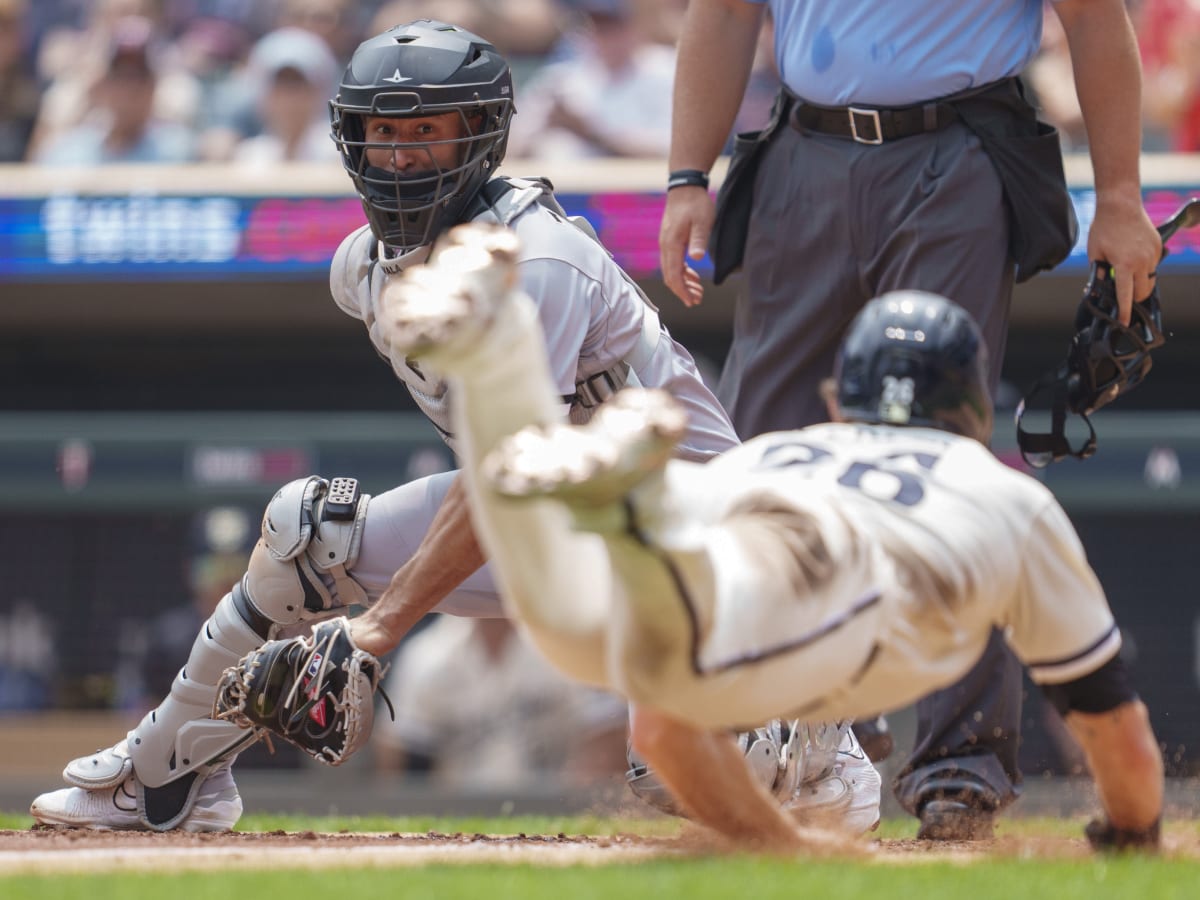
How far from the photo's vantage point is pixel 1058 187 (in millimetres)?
3818

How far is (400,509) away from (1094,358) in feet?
4.82

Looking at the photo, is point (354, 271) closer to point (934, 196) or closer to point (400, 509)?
point (400, 509)

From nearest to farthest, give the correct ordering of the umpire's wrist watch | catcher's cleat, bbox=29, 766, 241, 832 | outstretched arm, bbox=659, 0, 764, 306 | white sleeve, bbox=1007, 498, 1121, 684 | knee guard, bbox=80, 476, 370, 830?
white sleeve, bbox=1007, 498, 1121, 684 → the umpire's wrist watch → knee guard, bbox=80, 476, 370, 830 → catcher's cleat, bbox=29, 766, 241, 832 → outstretched arm, bbox=659, 0, 764, 306

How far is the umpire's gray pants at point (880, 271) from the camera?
12.0ft

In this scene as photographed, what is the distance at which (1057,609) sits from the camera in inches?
108

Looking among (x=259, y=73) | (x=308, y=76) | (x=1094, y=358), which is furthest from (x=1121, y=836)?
(x=259, y=73)

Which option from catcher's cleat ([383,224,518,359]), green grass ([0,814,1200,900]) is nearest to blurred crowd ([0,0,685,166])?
green grass ([0,814,1200,900])

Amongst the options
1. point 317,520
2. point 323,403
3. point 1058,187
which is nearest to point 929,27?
point 1058,187

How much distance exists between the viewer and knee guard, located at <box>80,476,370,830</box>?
12.4 feet

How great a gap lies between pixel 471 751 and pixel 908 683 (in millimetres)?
5031

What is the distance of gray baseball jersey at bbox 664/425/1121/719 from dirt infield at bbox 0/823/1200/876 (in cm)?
41

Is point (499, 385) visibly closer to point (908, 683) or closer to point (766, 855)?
point (908, 683)

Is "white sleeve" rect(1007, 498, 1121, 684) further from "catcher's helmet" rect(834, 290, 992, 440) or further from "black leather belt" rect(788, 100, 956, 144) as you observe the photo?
"black leather belt" rect(788, 100, 956, 144)

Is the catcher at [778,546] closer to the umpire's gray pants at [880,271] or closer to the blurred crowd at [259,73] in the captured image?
the umpire's gray pants at [880,271]
